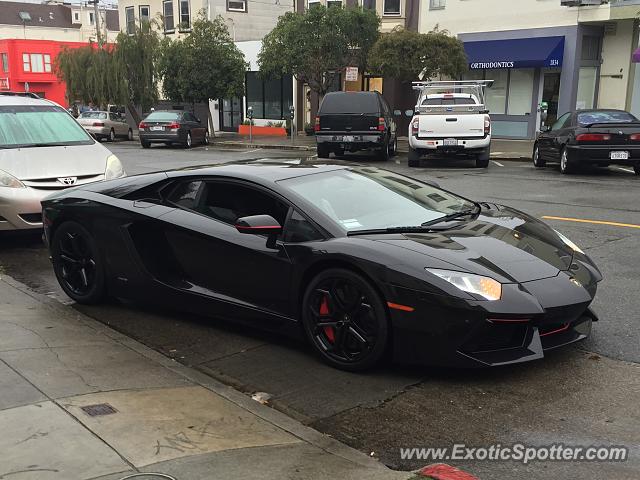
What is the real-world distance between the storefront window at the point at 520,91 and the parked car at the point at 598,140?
10.6m

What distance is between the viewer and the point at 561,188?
41.2 feet

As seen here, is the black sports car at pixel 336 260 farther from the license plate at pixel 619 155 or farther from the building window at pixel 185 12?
the building window at pixel 185 12

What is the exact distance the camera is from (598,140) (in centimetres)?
1408

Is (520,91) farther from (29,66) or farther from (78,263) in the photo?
(29,66)

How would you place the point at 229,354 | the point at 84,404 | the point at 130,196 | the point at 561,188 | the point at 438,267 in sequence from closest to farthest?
1. the point at 84,404
2. the point at 438,267
3. the point at 229,354
4. the point at 130,196
5. the point at 561,188

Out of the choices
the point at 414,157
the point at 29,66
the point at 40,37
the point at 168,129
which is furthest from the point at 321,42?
the point at 40,37

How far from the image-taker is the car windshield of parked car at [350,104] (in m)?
18.4

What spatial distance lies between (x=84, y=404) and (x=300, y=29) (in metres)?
23.2

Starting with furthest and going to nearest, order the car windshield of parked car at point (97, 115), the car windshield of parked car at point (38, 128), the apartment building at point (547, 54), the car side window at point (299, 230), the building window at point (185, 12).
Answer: the building window at point (185, 12), the car windshield of parked car at point (97, 115), the apartment building at point (547, 54), the car windshield of parked car at point (38, 128), the car side window at point (299, 230)

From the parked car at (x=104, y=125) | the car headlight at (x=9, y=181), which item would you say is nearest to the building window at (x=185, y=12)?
the parked car at (x=104, y=125)

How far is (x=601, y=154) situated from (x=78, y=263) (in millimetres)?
11773

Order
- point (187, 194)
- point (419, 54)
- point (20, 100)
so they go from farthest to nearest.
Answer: point (419, 54), point (20, 100), point (187, 194)

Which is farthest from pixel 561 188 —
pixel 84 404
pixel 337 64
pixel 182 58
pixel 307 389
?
pixel 182 58

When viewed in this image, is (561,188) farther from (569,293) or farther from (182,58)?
(182,58)
